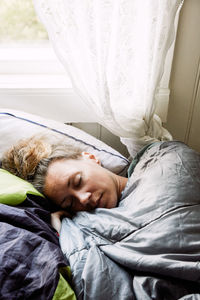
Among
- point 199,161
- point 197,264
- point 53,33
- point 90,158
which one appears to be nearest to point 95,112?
point 90,158

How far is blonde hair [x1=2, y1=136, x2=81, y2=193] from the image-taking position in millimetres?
1174

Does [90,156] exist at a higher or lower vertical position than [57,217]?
higher

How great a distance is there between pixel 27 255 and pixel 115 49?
73 centimetres

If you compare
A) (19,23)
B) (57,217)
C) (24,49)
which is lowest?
(57,217)

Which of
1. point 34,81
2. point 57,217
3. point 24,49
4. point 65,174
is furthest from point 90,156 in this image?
point 24,49

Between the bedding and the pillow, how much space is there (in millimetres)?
310

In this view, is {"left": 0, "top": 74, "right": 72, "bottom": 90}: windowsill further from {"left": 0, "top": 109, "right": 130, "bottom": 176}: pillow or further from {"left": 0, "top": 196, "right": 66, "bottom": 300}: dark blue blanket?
{"left": 0, "top": 196, "right": 66, "bottom": 300}: dark blue blanket

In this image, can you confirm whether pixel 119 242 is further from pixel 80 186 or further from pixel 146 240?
pixel 80 186

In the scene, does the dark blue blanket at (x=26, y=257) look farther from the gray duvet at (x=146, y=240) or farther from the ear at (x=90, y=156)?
the ear at (x=90, y=156)

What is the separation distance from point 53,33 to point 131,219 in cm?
66

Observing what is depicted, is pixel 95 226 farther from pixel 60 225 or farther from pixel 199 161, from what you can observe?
pixel 199 161

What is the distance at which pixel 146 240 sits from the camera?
854mm

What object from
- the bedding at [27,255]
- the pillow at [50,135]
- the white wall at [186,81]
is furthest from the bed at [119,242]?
the white wall at [186,81]

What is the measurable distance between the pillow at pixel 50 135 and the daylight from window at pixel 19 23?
45 centimetres
